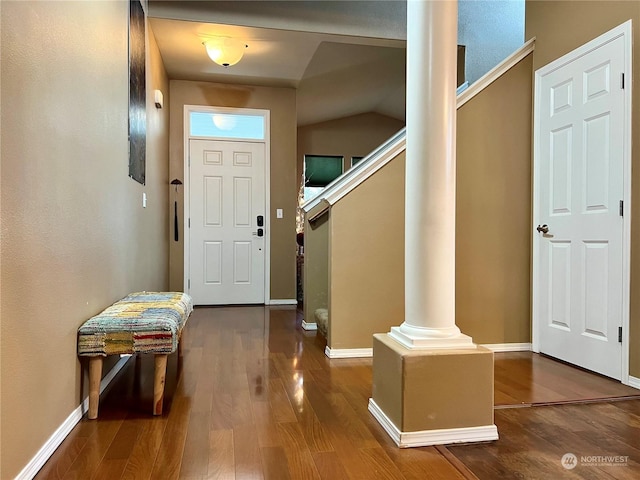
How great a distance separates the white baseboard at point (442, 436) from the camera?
169 cm

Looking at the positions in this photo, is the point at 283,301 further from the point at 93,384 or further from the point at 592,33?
the point at 592,33

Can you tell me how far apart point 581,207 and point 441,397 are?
1.72 m

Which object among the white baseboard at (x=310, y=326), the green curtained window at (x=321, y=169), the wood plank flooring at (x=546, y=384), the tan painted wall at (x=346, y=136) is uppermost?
the tan painted wall at (x=346, y=136)

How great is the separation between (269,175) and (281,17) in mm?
1852

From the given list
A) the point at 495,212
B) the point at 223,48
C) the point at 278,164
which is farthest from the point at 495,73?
the point at 278,164

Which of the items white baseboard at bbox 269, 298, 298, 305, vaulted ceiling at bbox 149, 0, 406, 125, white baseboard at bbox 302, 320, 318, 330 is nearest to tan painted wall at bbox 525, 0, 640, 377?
vaulted ceiling at bbox 149, 0, 406, 125

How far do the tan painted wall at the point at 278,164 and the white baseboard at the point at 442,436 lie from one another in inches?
140

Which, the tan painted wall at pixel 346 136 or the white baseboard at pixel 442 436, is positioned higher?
the tan painted wall at pixel 346 136

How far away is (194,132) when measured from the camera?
5039mm

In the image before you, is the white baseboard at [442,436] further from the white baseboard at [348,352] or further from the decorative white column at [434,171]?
the white baseboard at [348,352]

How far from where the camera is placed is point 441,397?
1733 mm

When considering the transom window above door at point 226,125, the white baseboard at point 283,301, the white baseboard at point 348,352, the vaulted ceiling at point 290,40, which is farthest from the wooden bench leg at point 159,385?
the transom window above door at point 226,125

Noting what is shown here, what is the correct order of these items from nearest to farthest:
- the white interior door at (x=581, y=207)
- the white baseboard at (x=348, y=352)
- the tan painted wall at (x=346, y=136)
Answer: the white interior door at (x=581, y=207), the white baseboard at (x=348, y=352), the tan painted wall at (x=346, y=136)

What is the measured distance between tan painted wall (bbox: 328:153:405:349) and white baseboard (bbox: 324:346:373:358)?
0.02 m
